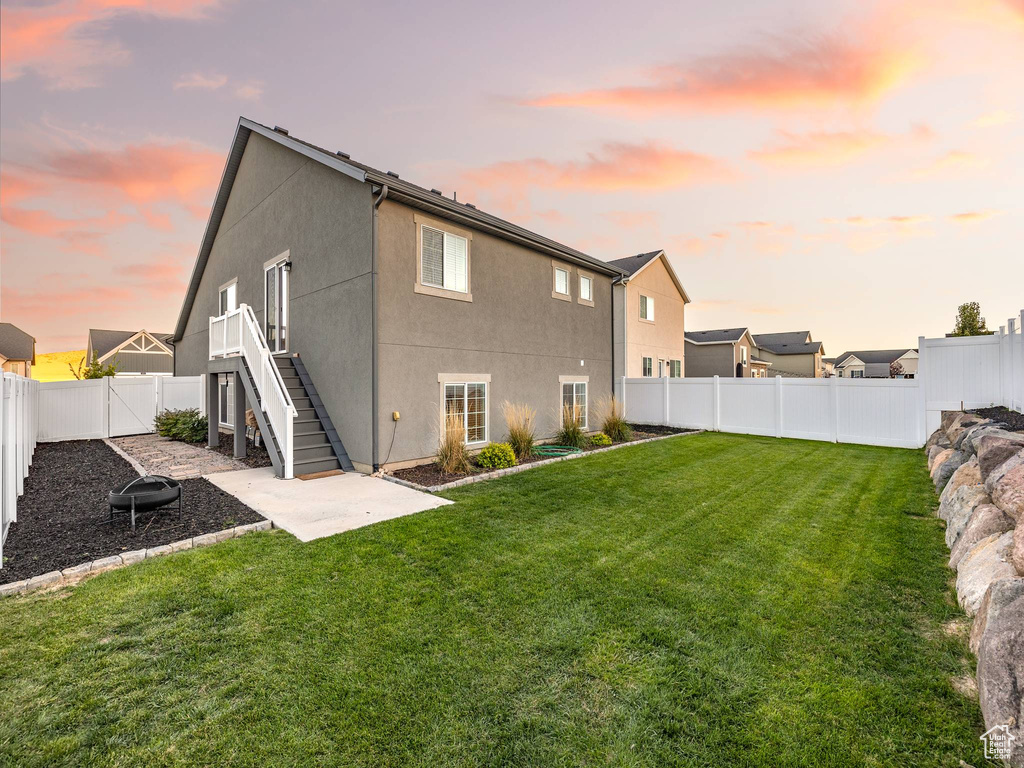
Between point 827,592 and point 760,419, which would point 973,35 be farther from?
point 827,592

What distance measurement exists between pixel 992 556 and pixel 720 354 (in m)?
26.7

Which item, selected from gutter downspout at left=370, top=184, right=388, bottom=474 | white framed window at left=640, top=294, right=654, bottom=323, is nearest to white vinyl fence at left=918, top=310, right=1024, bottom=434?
white framed window at left=640, top=294, right=654, bottom=323

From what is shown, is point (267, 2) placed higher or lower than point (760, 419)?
higher

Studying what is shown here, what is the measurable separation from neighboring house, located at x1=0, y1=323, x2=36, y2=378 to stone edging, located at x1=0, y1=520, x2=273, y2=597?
44239 millimetres

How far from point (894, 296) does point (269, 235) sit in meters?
24.4

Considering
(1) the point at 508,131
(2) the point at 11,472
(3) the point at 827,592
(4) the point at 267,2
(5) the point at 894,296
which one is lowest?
(3) the point at 827,592

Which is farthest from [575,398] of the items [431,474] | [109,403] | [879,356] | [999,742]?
[879,356]

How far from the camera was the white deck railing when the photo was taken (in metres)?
7.97

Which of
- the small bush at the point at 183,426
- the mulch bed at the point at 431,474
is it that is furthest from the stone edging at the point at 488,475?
the small bush at the point at 183,426

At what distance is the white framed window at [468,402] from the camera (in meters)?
9.51

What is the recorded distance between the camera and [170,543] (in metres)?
4.77

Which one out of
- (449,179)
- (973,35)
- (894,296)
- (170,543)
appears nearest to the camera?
(170,543)

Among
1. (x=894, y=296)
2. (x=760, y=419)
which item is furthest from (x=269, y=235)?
(x=894, y=296)

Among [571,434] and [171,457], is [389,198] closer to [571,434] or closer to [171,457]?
[571,434]
